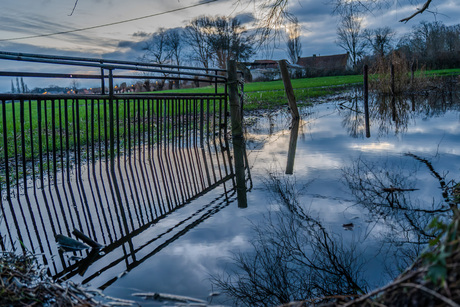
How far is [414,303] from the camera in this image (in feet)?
5.14

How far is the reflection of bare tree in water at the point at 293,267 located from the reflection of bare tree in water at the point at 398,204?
1.23 ft

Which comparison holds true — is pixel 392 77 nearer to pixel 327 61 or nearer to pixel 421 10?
pixel 421 10

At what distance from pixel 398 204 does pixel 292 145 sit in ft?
14.4

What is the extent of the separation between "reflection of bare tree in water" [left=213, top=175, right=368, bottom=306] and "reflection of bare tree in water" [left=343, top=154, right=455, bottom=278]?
38 cm

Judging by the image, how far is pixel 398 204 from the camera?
428cm

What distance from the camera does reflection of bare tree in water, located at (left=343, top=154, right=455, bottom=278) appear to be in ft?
10.4

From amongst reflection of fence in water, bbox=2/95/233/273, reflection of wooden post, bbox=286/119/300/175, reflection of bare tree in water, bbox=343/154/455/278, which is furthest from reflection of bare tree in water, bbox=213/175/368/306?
reflection of wooden post, bbox=286/119/300/175

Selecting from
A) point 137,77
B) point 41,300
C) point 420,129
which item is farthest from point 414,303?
point 420,129

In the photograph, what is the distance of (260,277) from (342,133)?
7952 mm

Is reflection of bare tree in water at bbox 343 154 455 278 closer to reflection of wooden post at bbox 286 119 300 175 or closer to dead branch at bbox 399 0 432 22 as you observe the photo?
reflection of wooden post at bbox 286 119 300 175

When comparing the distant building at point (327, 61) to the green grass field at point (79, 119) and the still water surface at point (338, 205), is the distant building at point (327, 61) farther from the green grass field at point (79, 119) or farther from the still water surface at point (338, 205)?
the still water surface at point (338, 205)

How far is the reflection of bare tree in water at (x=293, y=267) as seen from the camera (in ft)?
8.46

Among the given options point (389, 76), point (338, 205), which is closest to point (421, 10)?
point (338, 205)

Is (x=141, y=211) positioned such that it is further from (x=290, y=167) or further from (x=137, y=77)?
(x=137, y=77)
